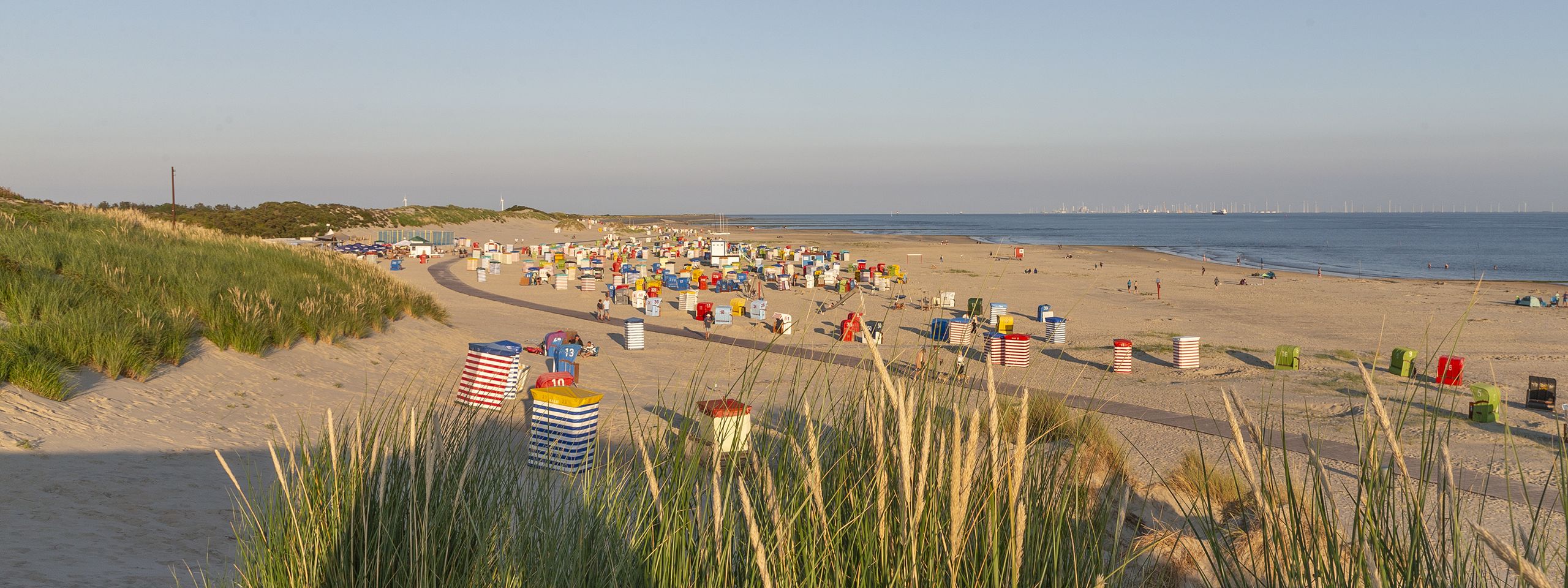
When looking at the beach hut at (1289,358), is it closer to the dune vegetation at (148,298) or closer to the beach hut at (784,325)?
the beach hut at (784,325)

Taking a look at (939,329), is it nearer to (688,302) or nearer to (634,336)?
(634,336)

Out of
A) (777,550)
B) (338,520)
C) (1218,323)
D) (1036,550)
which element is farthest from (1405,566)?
(1218,323)

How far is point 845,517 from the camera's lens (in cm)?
245

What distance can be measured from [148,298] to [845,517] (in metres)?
12.4

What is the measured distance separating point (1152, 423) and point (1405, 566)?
1044cm

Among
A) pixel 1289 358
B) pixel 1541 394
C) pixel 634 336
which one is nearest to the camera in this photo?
pixel 1541 394

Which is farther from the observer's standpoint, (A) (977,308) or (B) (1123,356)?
(B) (1123,356)

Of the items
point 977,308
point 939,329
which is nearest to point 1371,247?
point 939,329

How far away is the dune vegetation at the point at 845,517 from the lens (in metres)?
1.69

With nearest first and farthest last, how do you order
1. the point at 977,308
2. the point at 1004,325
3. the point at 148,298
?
the point at 977,308 < the point at 148,298 < the point at 1004,325

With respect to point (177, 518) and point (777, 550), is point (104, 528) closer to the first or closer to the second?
point (177, 518)

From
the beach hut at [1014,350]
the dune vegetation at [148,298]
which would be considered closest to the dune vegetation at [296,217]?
the dune vegetation at [148,298]

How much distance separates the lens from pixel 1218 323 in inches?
930

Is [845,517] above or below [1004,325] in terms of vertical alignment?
above
